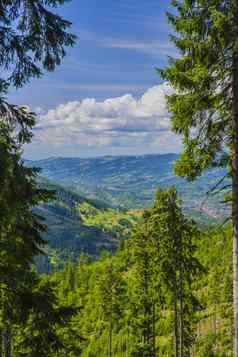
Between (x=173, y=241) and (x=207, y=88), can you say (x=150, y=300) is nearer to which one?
(x=173, y=241)

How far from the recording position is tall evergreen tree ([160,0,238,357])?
1174cm

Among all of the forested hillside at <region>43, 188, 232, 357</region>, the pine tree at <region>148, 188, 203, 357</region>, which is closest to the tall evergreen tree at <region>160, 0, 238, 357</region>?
the forested hillside at <region>43, 188, 232, 357</region>

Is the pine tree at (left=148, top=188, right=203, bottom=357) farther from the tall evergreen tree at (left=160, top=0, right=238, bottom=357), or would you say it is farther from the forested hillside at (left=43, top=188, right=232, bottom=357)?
the tall evergreen tree at (left=160, top=0, right=238, bottom=357)

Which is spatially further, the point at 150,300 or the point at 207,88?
the point at 150,300

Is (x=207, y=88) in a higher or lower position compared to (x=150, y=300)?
higher

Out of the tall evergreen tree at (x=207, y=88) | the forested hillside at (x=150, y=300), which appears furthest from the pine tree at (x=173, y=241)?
the tall evergreen tree at (x=207, y=88)

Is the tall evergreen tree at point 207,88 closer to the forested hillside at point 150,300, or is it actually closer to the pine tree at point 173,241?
the forested hillside at point 150,300

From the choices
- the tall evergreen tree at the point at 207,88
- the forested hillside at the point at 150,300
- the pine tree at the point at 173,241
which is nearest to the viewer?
the tall evergreen tree at the point at 207,88

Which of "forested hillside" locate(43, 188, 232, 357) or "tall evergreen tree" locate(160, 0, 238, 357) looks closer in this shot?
"tall evergreen tree" locate(160, 0, 238, 357)

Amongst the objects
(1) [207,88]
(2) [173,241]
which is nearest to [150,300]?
(2) [173,241]

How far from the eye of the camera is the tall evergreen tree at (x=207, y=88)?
1174 centimetres

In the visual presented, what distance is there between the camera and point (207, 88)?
12.4 meters

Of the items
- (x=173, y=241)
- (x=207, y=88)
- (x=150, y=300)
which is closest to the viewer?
(x=207, y=88)

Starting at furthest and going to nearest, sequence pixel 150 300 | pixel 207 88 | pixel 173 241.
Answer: pixel 150 300 → pixel 173 241 → pixel 207 88
